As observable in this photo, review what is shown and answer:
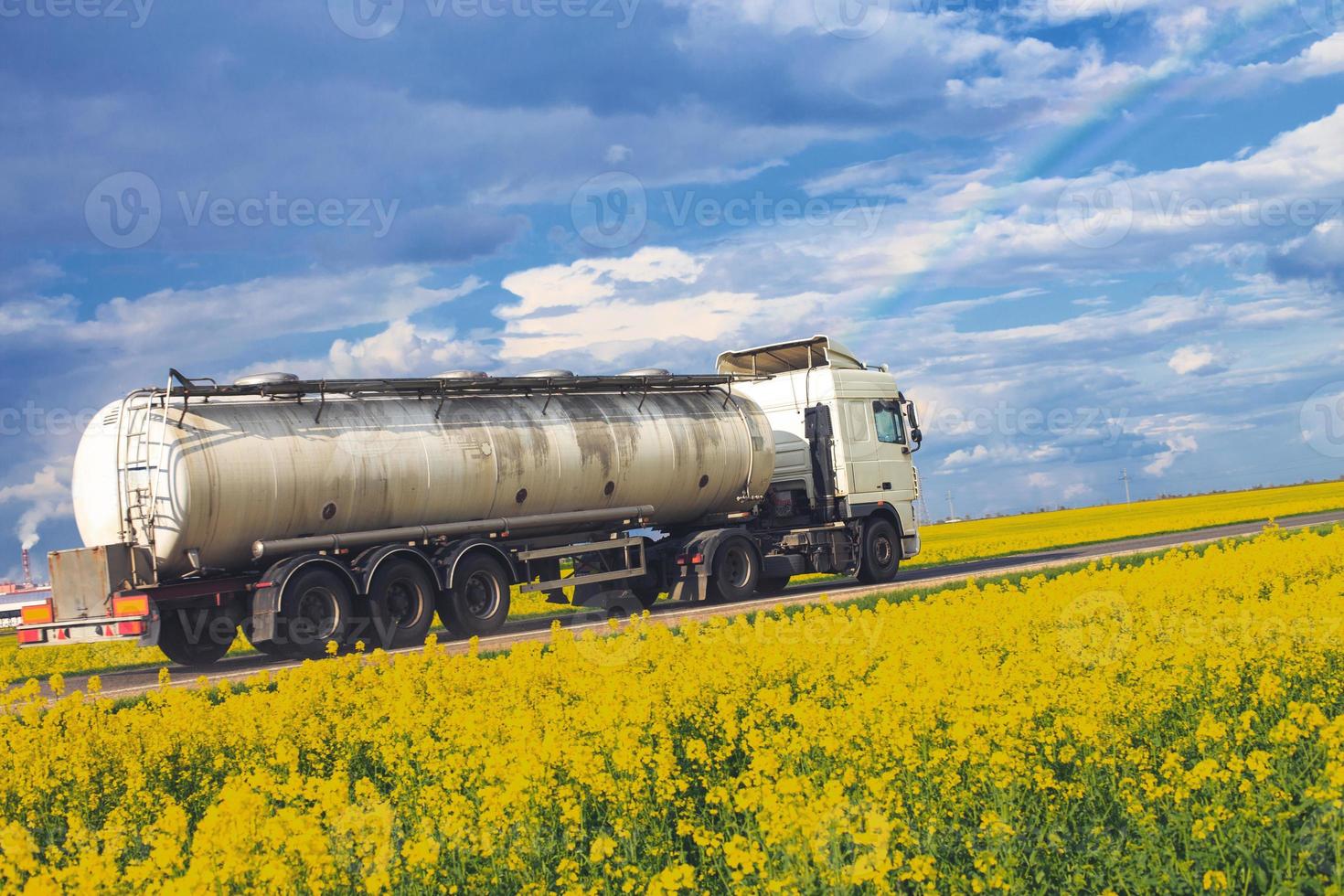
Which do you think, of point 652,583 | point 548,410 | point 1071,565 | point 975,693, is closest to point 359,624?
point 548,410

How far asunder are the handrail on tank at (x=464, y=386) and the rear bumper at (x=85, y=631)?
318 cm

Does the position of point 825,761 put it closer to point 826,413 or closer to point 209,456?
point 209,456

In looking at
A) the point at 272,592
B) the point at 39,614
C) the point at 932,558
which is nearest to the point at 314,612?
the point at 272,592

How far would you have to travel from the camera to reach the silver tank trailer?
55.0 ft

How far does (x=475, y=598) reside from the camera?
19562 mm

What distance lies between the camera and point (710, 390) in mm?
23938

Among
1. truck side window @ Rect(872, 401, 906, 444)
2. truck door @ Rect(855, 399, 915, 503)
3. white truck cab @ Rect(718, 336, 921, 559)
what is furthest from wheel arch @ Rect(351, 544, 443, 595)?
truck side window @ Rect(872, 401, 906, 444)

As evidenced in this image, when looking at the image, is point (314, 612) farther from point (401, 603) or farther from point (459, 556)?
point (459, 556)

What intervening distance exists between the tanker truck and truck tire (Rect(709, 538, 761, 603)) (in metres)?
0.05

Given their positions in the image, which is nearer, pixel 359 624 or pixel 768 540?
pixel 359 624

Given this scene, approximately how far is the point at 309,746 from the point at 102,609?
9.26 metres

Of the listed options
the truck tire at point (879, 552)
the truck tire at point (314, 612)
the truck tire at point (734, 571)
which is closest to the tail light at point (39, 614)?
the truck tire at point (314, 612)

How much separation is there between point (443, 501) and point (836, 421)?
9036 mm

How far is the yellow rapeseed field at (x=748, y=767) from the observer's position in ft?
17.4
